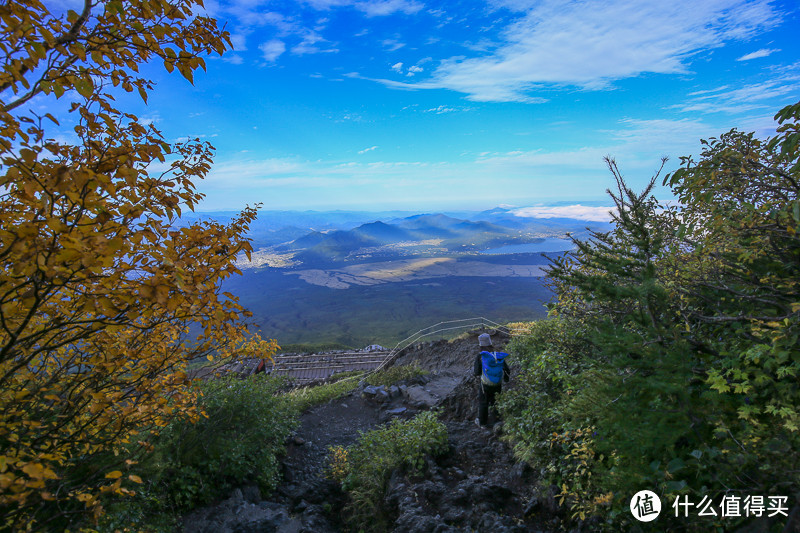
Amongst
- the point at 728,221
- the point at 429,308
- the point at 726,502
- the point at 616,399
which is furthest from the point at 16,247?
the point at 429,308

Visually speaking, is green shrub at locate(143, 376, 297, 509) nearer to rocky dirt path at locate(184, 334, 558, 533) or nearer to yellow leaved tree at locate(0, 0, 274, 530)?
rocky dirt path at locate(184, 334, 558, 533)

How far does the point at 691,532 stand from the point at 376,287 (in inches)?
6136

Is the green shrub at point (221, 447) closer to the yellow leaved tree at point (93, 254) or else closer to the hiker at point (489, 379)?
the yellow leaved tree at point (93, 254)

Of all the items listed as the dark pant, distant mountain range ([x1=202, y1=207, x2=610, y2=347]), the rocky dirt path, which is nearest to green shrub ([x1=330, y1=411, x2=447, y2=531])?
the rocky dirt path

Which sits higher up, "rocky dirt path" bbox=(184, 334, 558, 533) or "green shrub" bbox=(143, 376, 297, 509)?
"green shrub" bbox=(143, 376, 297, 509)

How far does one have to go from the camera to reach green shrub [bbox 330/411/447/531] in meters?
5.65

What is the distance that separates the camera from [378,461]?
21.1 feet

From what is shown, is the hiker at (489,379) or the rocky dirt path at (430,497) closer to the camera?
the rocky dirt path at (430,497)

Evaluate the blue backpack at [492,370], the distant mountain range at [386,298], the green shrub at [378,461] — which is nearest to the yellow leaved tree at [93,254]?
the green shrub at [378,461]

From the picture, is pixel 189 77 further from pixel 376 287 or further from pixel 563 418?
pixel 376 287

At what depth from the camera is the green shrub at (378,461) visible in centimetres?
565

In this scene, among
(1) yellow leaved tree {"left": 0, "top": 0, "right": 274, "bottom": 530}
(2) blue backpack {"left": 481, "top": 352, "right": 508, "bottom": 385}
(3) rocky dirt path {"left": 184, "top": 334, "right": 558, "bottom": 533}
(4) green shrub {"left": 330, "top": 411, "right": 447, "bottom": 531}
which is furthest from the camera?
(2) blue backpack {"left": 481, "top": 352, "right": 508, "bottom": 385}

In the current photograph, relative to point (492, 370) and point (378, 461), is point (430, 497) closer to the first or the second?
point (378, 461)

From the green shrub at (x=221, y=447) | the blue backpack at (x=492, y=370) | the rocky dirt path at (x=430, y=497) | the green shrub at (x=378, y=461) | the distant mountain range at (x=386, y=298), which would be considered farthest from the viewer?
the distant mountain range at (x=386, y=298)
